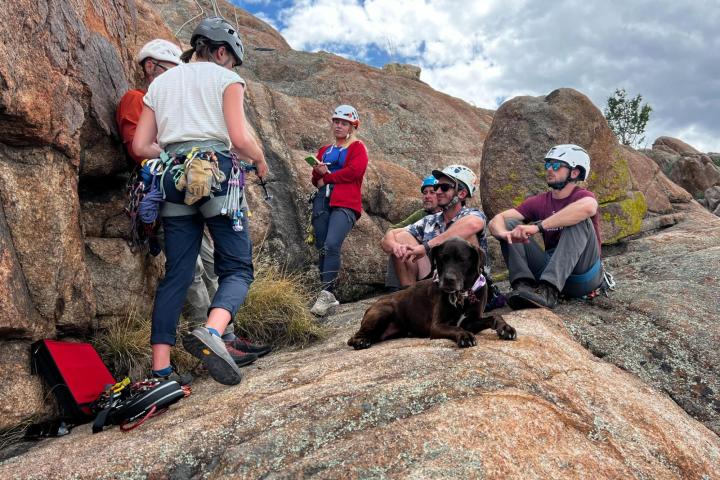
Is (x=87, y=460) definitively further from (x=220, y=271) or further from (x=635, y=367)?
(x=635, y=367)

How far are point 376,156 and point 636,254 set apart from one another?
6.67 metres

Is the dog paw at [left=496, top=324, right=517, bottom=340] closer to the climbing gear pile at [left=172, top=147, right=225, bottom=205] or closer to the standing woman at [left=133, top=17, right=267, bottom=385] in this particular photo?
the standing woman at [left=133, top=17, right=267, bottom=385]

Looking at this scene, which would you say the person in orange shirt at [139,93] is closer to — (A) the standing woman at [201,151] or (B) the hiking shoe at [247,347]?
(A) the standing woman at [201,151]

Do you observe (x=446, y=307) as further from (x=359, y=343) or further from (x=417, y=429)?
(x=417, y=429)

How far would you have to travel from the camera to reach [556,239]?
704 centimetres

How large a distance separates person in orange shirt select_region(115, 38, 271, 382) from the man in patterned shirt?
235 cm

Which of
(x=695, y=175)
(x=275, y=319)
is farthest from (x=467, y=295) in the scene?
(x=695, y=175)

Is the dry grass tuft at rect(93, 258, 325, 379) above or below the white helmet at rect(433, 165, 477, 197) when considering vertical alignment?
below

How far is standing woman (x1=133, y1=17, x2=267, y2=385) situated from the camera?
4777 mm

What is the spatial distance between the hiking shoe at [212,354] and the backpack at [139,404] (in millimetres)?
297

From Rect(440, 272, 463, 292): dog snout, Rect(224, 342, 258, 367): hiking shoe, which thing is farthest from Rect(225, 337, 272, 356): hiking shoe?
Rect(440, 272, 463, 292): dog snout

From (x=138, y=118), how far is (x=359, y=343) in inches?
134

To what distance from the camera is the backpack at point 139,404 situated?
163 inches

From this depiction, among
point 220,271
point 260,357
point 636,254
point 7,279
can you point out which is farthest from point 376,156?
point 7,279
